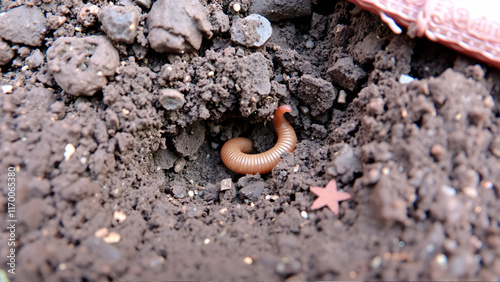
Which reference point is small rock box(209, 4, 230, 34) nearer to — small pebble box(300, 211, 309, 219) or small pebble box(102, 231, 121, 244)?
small pebble box(300, 211, 309, 219)

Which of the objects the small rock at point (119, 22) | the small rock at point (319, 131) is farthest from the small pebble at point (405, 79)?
the small rock at point (119, 22)

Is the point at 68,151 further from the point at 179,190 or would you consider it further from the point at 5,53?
the point at 5,53

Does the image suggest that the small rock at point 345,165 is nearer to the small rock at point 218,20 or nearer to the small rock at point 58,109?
the small rock at point 218,20

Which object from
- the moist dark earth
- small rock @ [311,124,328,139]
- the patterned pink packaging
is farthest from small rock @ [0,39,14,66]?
the patterned pink packaging

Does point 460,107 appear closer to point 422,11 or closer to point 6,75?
point 422,11

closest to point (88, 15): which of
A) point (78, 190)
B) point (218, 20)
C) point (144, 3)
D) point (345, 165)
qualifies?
point (144, 3)

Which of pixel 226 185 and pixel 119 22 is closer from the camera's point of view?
pixel 119 22
